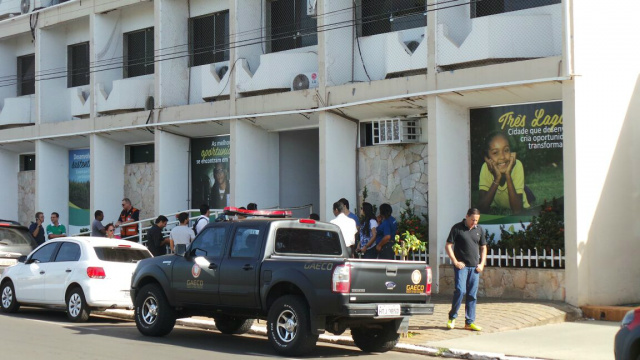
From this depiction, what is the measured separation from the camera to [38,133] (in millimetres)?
28344

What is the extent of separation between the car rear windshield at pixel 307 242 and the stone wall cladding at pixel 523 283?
4.57 m

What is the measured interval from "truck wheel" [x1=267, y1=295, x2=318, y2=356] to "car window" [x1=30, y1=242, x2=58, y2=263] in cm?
652

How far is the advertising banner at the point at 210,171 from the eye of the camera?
24.4 meters

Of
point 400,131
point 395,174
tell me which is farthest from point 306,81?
point 395,174

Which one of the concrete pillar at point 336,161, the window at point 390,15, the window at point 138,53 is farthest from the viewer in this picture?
the window at point 138,53

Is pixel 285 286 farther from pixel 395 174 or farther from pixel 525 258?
pixel 395 174

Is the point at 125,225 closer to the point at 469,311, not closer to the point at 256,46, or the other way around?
the point at 256,46

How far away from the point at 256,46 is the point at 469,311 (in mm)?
11426

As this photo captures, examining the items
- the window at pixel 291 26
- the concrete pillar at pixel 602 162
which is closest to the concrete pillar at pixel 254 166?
the window at pixel 291 26

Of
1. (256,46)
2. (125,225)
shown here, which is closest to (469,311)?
(256,46)

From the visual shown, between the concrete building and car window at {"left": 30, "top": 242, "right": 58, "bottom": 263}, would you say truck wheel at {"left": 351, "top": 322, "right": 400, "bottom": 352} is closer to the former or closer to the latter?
the concrete building

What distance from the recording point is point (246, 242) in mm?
12469

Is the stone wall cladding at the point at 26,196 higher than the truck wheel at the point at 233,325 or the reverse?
higher

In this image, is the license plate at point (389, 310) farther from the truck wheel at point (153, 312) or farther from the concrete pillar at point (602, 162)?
the concrete pillar at point (602, 162)
